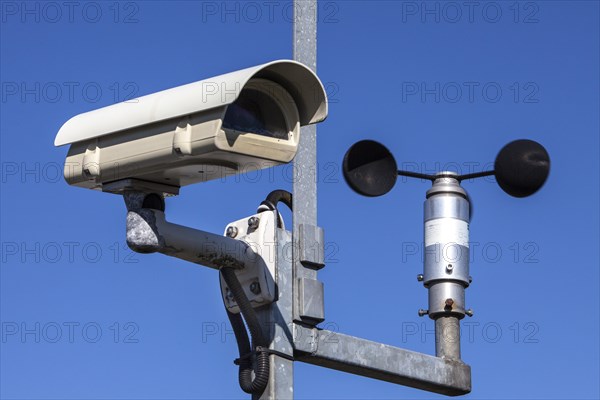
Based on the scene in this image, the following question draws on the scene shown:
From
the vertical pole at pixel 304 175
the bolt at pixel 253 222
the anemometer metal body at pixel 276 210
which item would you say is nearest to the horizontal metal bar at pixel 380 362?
the anemometer metal body at pixel 276 210

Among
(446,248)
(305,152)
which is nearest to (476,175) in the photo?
(446,248)

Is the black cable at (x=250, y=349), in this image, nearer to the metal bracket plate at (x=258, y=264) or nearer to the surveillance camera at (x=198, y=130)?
the metal bracket plate at (x=258, y=264)

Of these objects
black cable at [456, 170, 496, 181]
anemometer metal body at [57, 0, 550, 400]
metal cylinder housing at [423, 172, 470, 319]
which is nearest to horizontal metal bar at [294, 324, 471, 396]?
anemometer metal body at [57, 0, 550, 400]

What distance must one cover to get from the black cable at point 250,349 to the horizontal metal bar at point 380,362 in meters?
0.17

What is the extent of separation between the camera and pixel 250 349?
7.52m

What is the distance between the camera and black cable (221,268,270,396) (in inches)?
291

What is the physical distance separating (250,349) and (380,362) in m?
0.55

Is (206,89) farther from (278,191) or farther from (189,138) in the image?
(278,191)

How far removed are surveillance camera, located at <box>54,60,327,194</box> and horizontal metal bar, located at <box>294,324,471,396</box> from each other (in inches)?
31.2

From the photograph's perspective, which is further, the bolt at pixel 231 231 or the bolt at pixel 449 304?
the bolt at pixel 449 304

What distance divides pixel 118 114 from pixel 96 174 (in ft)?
0.75

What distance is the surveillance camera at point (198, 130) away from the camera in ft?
22.8

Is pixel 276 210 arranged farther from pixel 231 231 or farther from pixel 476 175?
pixel 476 175

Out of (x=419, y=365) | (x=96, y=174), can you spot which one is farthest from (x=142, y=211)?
(x=419, y=365)
